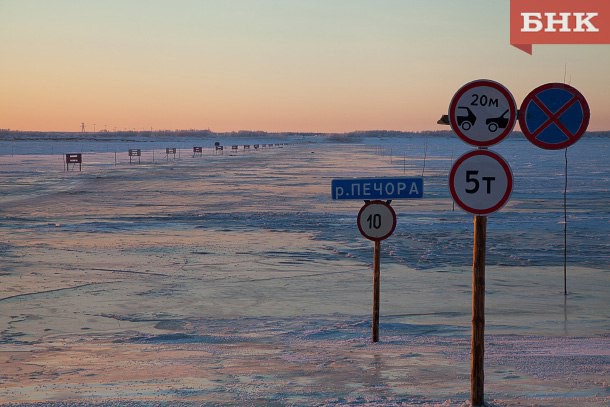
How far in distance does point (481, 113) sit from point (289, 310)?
559 cm

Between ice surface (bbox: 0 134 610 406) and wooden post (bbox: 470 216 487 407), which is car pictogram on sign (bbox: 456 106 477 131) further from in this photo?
ice surface (bbox: 0 134 610 406)

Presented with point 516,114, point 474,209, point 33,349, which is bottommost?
point 33,349

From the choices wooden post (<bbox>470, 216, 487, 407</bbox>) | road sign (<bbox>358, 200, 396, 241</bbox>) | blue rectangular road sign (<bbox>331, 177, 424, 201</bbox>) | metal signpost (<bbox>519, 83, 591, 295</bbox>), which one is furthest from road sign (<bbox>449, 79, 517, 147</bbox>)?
road sign (<bbox>358, 200, 396, 241</bbox>)

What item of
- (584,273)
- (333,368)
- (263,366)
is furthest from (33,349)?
(584,273)

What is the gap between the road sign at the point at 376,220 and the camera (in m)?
8.27

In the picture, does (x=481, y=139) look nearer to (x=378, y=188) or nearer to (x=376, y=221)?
(x=378, y=188)

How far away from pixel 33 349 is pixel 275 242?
8830mm

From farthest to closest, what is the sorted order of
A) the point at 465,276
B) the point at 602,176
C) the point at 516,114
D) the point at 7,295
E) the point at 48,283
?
1. the point at 602,176
2. the point at 465,276
3. the point at 48,283
4. the point at 7,295
5. the point at 516,114

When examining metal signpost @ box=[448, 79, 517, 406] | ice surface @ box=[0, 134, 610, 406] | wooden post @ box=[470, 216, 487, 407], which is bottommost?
ice surface @ box=[0, 134, 610, 406]

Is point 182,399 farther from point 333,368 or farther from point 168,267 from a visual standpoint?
point 168,267

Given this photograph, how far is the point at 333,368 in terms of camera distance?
23.0ft

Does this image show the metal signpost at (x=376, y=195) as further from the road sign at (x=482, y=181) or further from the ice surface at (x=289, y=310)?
the road sign at (x=482, y=181)

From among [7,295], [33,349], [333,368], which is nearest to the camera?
[333,368]

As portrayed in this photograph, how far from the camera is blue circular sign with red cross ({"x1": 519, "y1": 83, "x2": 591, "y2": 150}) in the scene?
16.7ft
